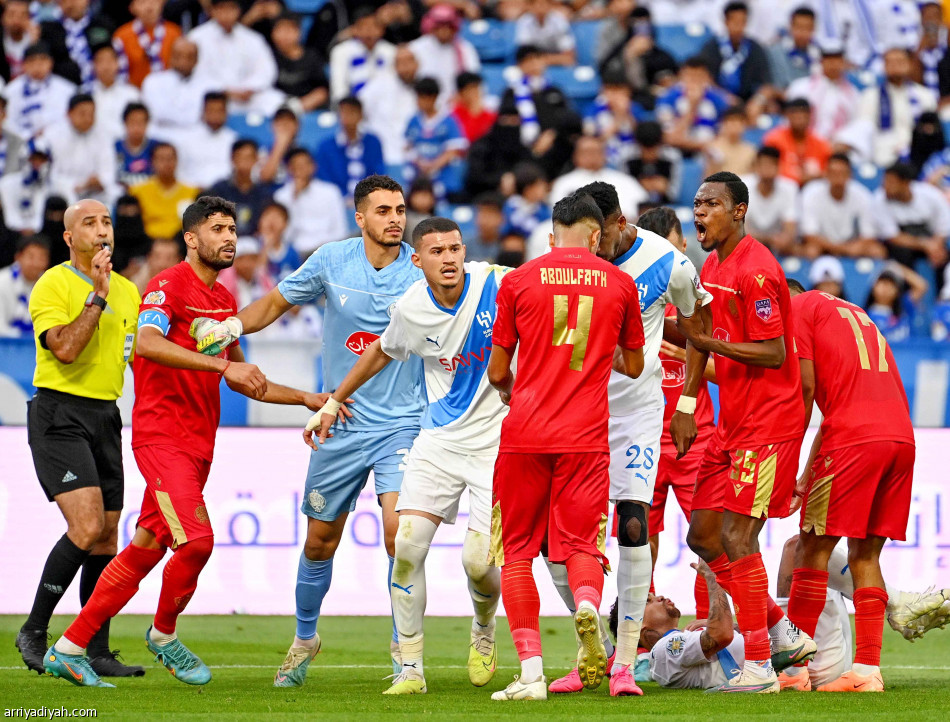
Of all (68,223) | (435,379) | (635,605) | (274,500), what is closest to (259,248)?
(274,500)

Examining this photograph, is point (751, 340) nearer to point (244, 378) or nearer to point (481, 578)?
point (481, 578)

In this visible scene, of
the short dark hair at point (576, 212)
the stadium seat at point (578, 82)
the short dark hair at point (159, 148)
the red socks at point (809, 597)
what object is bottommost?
the red socks at point (809, 597)

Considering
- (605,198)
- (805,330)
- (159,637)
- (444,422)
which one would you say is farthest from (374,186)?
(159,637)

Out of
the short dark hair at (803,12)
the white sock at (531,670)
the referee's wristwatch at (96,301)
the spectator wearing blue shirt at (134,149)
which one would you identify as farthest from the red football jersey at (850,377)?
the short dark hair at (803,12)

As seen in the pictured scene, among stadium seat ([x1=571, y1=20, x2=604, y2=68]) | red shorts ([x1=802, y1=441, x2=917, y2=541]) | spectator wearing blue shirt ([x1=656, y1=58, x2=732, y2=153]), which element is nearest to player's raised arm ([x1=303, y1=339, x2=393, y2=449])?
red shorts ([x1=802, y1=441, x2=917, y2=541])

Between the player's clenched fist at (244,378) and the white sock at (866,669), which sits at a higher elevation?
the player's clenched fist at (244,378)

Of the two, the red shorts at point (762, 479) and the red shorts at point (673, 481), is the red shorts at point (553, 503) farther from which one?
the red shorts at point (673, 481)

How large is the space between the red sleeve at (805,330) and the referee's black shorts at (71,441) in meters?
3.98

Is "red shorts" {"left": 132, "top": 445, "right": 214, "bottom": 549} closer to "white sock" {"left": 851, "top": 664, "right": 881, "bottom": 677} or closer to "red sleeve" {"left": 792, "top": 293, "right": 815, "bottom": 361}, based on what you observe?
"red sleeve" {"left": 792, "top": 293, "right": 815, "bottom": 361}

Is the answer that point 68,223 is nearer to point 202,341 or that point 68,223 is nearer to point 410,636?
point 202,341

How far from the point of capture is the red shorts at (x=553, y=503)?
6.34 m

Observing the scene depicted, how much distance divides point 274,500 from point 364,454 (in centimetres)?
320

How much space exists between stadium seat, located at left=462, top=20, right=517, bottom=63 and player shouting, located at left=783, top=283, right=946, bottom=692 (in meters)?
10.7

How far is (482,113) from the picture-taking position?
15867mm
